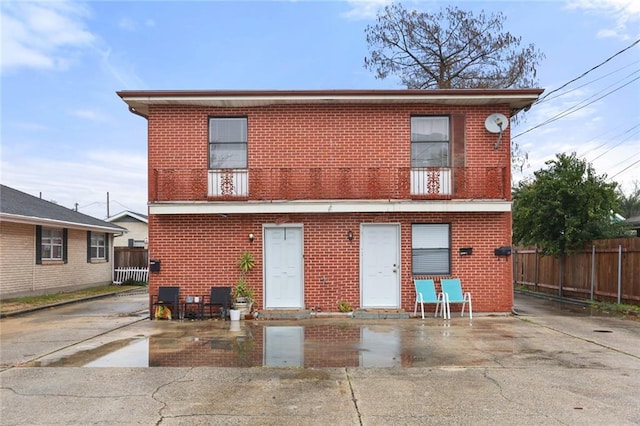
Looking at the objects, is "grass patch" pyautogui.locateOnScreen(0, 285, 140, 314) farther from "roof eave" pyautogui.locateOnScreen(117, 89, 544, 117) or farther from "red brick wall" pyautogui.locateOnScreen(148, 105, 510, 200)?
"roof eave" pyautogui.locateOnScreen(117, 89, 544, 117)

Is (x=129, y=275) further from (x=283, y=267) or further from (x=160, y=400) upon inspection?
(x=160, y=400)

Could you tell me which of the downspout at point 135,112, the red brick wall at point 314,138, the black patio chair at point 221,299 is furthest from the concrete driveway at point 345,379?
the downspout at point 135,112

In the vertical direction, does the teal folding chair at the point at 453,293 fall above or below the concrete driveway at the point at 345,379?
above

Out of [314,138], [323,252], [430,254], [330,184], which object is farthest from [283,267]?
[430,254]

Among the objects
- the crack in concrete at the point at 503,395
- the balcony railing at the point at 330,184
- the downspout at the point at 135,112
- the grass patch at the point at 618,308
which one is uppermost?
the downspout at the point at 135,112

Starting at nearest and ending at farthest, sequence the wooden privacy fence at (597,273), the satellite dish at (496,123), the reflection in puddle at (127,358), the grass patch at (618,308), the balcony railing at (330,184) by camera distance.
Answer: the reflection in puddle at (127,358) < the balcony railing at (330,184) < the satellite dish at (496,123) < the grass patch at (618,308) < the wooden privacy fence at (597,273)

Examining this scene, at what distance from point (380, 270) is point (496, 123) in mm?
4497

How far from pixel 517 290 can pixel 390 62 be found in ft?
39.3

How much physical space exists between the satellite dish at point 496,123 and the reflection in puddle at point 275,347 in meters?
5.05

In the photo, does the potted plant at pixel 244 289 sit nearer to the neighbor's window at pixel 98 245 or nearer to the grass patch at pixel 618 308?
the grass patch at pixel 618 308

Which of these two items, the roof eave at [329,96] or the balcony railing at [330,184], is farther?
the balcony railing at [330,184]

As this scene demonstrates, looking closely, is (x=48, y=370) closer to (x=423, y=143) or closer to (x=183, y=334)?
(x=183, y=334)

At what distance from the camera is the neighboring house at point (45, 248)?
16156 millimetres

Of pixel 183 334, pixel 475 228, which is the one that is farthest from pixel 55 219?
pixel 475 228
